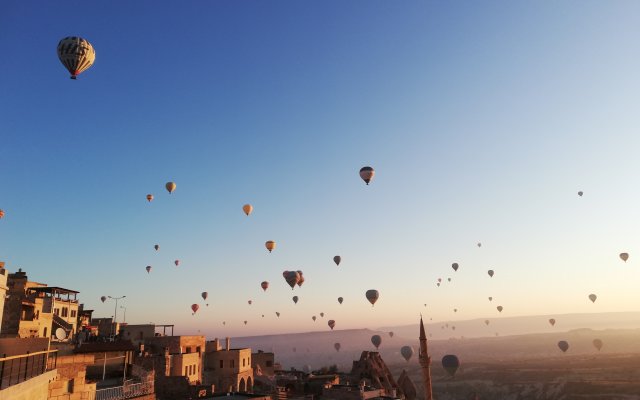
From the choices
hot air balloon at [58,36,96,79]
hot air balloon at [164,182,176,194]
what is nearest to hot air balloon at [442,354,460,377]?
hot air balloon at [164,182,176,194]

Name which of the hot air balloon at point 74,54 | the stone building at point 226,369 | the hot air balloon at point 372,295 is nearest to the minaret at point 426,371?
the hot air balloon at point 372,295

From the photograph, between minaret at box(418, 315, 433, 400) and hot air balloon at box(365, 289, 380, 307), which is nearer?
minaret at box(418, 315, 433, 400)

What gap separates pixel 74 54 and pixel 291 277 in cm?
3826

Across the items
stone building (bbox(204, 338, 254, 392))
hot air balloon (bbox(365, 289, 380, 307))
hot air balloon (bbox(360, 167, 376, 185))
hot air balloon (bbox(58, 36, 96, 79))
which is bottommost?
stone building (bbox(204, 338, 254, 392))

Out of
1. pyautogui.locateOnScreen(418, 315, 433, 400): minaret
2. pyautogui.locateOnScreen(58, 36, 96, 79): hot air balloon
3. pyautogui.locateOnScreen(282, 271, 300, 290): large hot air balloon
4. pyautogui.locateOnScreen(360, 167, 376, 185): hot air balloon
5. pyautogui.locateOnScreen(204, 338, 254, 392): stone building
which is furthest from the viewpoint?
pyautogui.locateOnScreen(204, 338, 254, 392): stone building

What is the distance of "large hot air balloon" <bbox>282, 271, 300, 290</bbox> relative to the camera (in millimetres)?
61281

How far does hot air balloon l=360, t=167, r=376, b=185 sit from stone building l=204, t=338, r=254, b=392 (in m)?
35.1

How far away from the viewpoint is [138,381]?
31.1 meters

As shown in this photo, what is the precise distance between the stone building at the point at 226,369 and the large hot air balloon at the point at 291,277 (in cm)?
1546

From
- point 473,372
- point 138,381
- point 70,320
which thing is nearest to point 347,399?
point 138,381

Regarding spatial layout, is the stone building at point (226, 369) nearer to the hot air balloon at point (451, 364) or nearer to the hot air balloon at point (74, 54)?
the hot air balloon at point (451, 364)

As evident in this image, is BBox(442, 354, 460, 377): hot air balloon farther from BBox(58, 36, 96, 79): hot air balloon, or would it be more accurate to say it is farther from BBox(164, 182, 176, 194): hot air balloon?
BBox(58, 36, 96, 79): hot air balloon

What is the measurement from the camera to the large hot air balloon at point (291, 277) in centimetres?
6128

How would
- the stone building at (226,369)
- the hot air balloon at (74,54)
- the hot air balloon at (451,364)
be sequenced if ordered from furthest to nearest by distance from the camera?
the stone building at (226,369)
the hot air balloon at (451,364)
the hot air balloon at (74,54)
